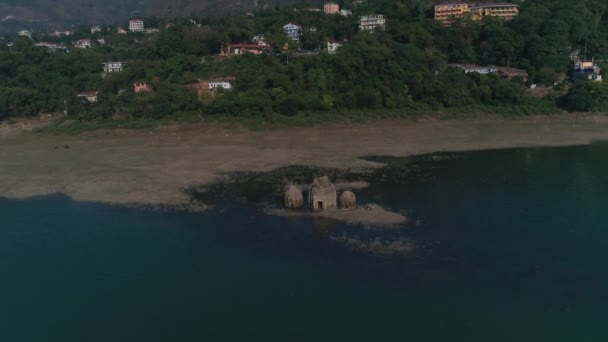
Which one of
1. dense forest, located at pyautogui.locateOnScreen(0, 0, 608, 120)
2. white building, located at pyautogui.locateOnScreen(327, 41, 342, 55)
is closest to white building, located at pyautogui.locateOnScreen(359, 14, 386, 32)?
dense forest, located at pyautogui.locateOnScreen(0, 0, 608, 120)

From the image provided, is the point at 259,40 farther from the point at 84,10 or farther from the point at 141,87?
the point at 84,10

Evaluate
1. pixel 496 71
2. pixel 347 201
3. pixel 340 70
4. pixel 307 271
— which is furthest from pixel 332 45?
pixel 307 271

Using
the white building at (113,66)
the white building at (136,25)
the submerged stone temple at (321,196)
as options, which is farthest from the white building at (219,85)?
the white building at (136,25)

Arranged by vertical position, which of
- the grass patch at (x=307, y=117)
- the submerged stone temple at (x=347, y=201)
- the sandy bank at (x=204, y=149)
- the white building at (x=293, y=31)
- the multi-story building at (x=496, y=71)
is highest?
the white building at (x=293, y=31)

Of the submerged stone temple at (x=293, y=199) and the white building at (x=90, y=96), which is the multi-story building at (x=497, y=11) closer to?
the white building at (x=90, y=96)

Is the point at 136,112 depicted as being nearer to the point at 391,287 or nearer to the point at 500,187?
the point at 500,187
